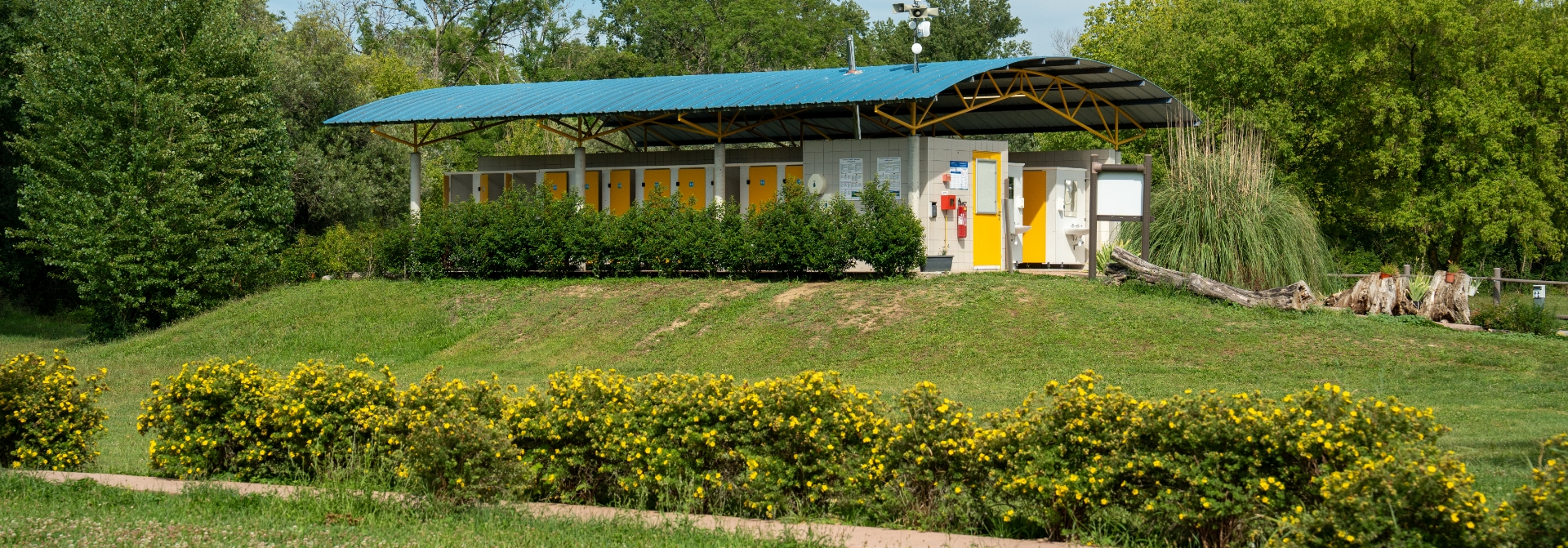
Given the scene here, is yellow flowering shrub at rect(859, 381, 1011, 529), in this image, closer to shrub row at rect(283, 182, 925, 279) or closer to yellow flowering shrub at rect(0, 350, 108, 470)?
yellow flowering shrub at rect(0, 350, 108, 470)

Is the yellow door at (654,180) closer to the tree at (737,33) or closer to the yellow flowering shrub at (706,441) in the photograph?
the yellow flowering shrub at (706,441)

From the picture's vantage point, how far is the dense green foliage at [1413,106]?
28.1m

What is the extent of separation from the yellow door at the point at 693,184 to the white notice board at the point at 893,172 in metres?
4.80

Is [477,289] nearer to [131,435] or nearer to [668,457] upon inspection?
[131,435]

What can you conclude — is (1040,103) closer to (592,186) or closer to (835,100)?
(835,100)

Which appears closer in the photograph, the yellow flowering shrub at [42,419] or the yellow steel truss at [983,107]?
the yellow flowering shrub at [42,419]

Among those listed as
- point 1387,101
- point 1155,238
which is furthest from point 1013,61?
point 1387,101

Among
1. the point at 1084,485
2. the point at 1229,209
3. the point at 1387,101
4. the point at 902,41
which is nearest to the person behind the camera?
the point at 1084,485

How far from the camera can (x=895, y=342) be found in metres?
15.9

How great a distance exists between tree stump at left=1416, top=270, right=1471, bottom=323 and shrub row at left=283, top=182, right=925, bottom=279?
286 inches

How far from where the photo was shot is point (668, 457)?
7.20 meters

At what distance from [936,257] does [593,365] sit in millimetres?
6486

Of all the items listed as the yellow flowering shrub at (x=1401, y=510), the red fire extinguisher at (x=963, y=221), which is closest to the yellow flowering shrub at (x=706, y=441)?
the yellow flowering shrub at (x=1401, y=510)

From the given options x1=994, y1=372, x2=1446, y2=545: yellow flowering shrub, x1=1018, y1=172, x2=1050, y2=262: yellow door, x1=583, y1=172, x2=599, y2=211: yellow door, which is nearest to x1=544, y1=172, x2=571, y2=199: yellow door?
x1=583, y1=172, x2=599, y2=211: yellow door
